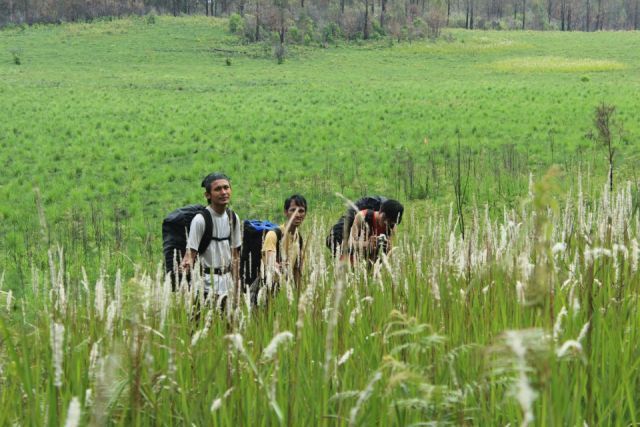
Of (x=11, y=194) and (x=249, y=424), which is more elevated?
(x=249, y=424)

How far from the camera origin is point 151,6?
11238cm

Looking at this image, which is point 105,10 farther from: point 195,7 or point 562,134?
point 562,134

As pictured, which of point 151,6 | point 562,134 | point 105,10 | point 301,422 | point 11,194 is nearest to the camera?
point 301,422

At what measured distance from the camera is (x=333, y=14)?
95.1 metres

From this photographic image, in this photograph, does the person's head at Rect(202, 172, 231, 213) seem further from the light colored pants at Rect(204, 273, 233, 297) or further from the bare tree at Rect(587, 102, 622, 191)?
the bare tree at Rect(587, 102, 622, 191)

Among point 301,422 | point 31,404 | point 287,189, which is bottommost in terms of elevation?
Answer: point 287,189

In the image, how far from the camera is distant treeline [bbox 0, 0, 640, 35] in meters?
83.6

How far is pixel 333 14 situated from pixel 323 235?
93513 mm

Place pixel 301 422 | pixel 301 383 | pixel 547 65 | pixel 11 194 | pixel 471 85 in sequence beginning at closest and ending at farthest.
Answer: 1. pixel 301 422
2. pixel 301 383
3. pixel 11 194
4. pixel 471 85
5. pixel 547 65

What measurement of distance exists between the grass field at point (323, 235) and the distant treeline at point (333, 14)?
7.88 metres

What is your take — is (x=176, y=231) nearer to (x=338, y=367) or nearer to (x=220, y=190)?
(x=220, y=190)

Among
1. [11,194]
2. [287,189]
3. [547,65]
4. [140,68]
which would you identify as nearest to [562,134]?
[287,189]

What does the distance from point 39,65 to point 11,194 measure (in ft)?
163

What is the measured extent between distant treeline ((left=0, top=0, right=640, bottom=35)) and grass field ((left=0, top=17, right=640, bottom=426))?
7.88 metres
